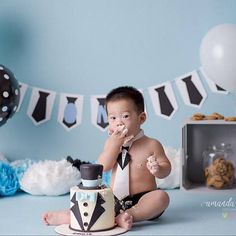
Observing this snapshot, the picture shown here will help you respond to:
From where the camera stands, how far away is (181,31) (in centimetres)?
196

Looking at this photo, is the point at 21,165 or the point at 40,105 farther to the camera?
the point at 40,105

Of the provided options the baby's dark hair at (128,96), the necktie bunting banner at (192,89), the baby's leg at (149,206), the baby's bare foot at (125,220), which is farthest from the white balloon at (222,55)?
the baby's bare foot at (125,220)

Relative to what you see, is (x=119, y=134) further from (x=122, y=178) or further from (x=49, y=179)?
(x=49, y=179)

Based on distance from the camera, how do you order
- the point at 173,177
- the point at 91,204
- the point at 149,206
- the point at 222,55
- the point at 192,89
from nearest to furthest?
the point at 91,204 < the point at 149,206 < the point at 222,55 < the point at 173,177 < the point at 192,89

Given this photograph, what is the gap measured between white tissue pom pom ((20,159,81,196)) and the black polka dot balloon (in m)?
0.20

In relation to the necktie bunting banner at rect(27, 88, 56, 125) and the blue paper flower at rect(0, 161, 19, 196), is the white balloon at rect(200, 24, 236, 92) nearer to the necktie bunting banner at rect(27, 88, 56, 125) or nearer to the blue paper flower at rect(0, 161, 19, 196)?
the necktie bunting banner at rect(27, 88, 56, 125)

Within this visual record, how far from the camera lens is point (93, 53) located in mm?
1993

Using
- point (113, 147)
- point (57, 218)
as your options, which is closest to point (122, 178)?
point (113, 147)

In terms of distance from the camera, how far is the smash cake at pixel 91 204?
1.21 meters

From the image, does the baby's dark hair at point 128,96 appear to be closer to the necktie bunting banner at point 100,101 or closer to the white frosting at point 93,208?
the white frosting at point 93,208

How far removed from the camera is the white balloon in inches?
65.3

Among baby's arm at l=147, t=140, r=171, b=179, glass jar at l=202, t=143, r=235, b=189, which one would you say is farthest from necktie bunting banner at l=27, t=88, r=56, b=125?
baby's arm at l=147, t=140, r=171, b=179

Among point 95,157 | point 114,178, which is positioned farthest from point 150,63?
point 114,178

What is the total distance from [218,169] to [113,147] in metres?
0.52
